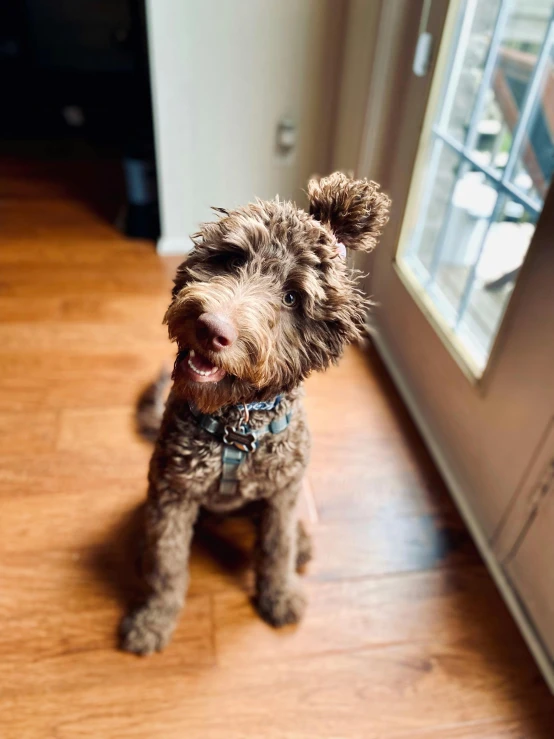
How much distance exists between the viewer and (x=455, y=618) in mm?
1190

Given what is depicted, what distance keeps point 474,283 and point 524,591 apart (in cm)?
74

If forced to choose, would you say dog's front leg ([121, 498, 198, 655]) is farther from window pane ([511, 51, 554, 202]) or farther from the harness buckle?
window pane ([511, 51, 554, 202])

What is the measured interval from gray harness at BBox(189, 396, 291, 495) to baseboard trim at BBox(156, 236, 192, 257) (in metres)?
1.56

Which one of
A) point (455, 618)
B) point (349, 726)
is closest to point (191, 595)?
point (349, 726)

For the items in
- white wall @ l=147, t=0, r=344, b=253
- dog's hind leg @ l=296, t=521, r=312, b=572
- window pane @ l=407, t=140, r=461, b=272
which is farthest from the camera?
white wall @ l=147, t=0, r=344, b=253

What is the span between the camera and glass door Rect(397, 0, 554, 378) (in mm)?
1199

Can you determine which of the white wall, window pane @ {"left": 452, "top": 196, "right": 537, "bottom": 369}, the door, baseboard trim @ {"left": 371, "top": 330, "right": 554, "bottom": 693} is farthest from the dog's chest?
the white wall

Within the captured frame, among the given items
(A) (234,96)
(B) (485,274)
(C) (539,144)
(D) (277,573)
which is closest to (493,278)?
(B) (485,274)

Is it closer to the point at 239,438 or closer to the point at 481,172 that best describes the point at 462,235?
the point at 481,172

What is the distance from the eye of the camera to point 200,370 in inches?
29.0

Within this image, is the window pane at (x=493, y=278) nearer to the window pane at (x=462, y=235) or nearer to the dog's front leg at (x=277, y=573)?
the window pane at (x=462, y=235)

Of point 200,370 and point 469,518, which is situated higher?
point 200,370

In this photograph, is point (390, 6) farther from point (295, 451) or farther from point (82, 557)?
point (82, 557)

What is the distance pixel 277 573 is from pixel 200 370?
0.58 metres
